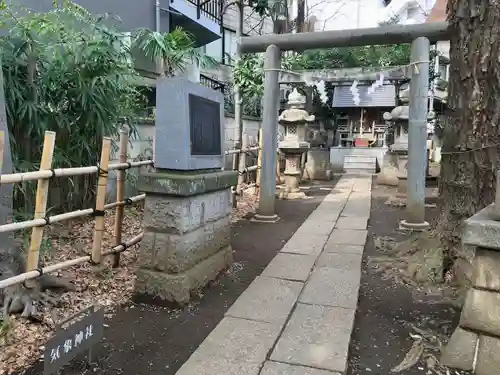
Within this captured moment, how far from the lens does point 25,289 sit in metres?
2.84

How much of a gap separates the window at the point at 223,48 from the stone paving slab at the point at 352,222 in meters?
9.71

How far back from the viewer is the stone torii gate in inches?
Result: 218

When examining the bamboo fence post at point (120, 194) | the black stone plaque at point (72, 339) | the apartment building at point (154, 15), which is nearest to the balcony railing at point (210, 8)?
the apartment building at point (154, 15)

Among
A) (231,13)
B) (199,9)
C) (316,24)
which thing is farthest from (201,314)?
(316,24)

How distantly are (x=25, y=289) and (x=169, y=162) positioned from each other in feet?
4.42

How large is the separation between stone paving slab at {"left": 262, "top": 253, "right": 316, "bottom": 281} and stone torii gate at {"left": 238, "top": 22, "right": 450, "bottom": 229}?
207 cm

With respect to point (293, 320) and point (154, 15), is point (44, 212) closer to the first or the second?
point (293, 320)

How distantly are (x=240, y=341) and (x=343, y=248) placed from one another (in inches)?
99.8

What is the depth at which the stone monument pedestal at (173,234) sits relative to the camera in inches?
117

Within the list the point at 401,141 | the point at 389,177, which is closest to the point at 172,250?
the point at 401,141

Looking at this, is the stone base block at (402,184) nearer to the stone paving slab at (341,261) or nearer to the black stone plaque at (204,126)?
the stone paving slab at (341,261)

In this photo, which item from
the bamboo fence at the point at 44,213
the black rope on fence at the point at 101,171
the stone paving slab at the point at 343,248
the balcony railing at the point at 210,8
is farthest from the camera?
the balcony railing at the point at 210,8

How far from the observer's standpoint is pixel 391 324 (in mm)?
2848

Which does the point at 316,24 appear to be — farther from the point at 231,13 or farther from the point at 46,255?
the point at 46,255
